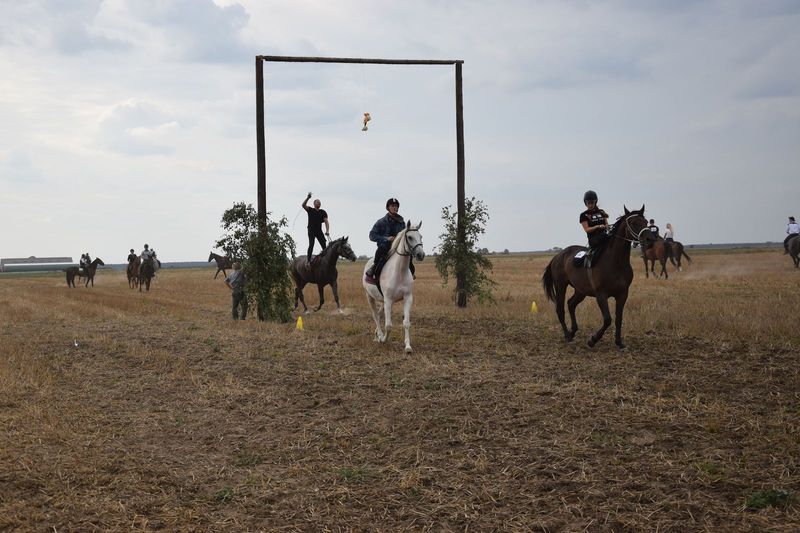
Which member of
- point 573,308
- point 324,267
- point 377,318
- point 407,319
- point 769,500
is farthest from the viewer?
point 324,267

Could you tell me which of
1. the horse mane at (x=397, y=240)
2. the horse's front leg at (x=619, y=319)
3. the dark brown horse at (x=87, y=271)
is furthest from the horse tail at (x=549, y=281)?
the dark brown horse at (x=87, y=271)

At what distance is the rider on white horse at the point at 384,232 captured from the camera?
48.4 ft

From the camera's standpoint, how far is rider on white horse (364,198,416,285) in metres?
14.8

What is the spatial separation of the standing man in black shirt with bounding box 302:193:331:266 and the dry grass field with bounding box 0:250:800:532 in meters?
6.17

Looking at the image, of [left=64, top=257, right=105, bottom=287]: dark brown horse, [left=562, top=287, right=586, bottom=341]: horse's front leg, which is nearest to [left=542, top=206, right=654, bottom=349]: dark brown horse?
[left=562, top=287, right=586, bottom=341]: horse's front leg

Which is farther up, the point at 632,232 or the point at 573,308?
the point at 632,232

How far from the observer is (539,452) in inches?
282

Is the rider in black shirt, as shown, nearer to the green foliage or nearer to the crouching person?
the green foliage

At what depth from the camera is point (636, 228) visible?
514 inches

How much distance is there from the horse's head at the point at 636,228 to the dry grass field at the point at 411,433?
1.86 metres

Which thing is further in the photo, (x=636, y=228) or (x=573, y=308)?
(x=573, y=308)

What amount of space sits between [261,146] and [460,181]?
595 cm

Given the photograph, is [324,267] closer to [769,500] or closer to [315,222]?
[315,222]

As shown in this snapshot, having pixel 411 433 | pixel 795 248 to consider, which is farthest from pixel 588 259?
pixel 795 248
